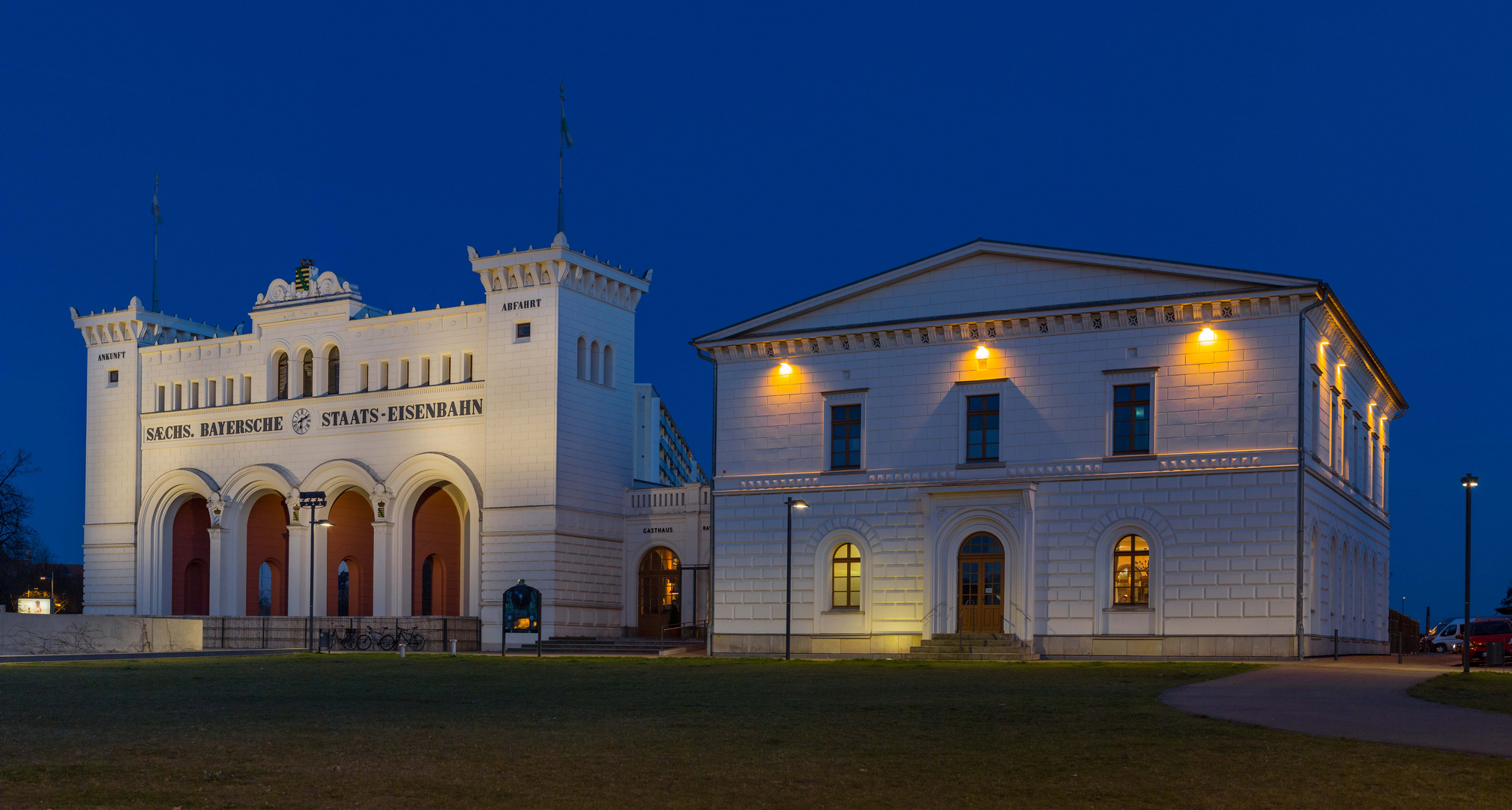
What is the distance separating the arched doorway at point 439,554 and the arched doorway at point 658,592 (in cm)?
1069

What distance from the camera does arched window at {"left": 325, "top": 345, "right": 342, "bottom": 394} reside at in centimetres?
5141

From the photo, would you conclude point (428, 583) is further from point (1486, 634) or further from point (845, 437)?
point (1486, 634)

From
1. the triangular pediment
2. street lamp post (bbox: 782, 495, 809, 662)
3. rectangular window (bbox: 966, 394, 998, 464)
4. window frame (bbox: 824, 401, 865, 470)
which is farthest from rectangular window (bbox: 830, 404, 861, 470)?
rectangular window (bbox: 966, 394, 998, 464)

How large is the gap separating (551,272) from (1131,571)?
21.2 metres

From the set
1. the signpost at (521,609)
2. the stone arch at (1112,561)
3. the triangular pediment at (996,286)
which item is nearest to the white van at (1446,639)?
the stone arch at (1112,561)

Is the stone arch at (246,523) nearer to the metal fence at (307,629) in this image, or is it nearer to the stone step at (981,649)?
the metal fence at (307,629)

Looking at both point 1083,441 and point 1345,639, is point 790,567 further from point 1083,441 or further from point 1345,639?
point 1345,639

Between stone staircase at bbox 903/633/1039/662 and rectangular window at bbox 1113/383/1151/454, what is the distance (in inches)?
212

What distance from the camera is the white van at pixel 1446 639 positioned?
48141 mm

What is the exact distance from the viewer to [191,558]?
56656 millimetres

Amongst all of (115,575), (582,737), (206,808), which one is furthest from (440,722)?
(115,575)

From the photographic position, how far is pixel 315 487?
168 feet

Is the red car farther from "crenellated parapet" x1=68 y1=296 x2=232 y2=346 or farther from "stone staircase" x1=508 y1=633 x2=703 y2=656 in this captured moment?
"crenellated parapet" x1=68 y1=296 x2=232 y2=346

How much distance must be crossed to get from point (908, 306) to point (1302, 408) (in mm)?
10324
